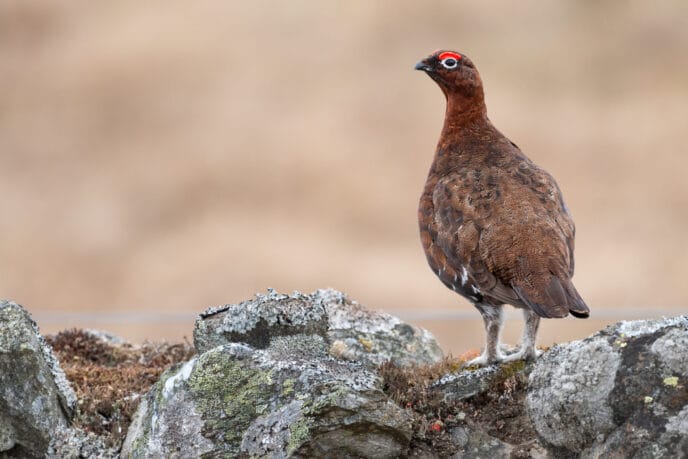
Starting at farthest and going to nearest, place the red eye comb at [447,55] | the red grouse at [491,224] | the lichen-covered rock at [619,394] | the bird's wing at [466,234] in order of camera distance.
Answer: the red eye comb at [447,55] → the bird's wing at [466,234] → the red grouse at [491,224] → the lichen-covered rock at [619,394]

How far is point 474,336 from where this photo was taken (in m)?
21.1

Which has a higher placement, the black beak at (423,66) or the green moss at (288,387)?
the black beak at (423,66)

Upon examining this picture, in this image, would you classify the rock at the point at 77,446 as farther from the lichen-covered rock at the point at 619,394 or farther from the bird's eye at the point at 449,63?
the bird's eye at the point at 449,63

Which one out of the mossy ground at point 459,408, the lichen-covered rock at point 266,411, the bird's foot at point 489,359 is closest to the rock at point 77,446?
the lichen-covered rock at point 266,411

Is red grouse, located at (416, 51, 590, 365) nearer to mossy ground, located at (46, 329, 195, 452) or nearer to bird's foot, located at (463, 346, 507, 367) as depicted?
bird's foot, located at (463, 346, 507, 367)

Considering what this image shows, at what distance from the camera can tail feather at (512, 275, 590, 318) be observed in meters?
5.14

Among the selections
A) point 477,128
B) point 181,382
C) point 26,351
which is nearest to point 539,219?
point 477,128

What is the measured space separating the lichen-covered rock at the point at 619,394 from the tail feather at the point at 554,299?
43 cm

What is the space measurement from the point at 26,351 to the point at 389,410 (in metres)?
1.86

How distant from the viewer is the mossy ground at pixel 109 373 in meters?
5.69

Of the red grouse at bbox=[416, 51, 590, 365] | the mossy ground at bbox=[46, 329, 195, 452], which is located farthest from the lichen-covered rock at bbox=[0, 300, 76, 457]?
the red grouse at bbox=[416, 51, 590, 365]

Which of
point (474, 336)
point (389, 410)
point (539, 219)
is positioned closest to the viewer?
point (389, 410)

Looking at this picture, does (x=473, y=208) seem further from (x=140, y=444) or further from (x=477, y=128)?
(x=140, y=444)

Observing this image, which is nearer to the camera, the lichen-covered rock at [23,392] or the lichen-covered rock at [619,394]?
the lichen-covered rock at [619,394]
